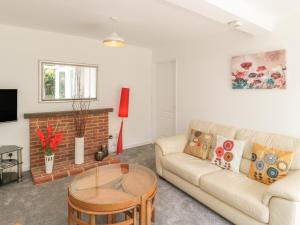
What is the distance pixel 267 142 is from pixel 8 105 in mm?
3478

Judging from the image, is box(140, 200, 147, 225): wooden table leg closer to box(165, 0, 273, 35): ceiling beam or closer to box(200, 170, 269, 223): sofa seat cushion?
box(200, 170, 269, 223): sofa seat cushion

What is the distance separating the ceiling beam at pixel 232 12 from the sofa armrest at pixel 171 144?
1750 mm

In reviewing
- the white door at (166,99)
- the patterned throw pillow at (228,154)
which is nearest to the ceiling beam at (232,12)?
the patterned throw pillow at (228,154)

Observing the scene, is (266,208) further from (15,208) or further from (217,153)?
(15,208)

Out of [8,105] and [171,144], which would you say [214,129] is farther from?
[8,105]

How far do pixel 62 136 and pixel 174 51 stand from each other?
8.98ft

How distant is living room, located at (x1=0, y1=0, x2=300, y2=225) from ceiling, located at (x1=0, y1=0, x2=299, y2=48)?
1.0 inches

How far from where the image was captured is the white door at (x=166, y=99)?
14.9 feet

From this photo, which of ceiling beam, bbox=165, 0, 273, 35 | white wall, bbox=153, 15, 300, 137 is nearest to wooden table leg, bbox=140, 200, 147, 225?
ceiling beam, bbox=165, 0, 273, 35

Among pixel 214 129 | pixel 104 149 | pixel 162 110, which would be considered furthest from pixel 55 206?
pixel 162 110

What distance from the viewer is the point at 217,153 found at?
8.80 ft

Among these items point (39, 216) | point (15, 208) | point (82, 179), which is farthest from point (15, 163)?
point (82, 179)

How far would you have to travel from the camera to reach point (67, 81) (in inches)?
148

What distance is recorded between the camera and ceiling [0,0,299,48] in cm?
238
